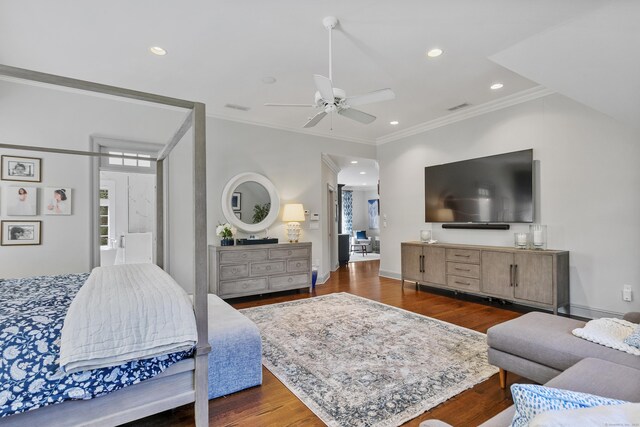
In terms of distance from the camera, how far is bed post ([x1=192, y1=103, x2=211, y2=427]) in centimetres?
169

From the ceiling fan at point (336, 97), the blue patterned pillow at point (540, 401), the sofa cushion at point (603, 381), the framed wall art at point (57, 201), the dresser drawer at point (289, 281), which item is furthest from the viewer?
the dresser drawer at point (289, 281)

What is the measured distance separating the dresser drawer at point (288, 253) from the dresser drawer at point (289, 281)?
12.4 inches

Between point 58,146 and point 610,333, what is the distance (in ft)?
18.2

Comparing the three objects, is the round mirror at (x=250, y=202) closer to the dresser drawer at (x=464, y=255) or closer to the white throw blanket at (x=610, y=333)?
the dresser drawer at (x=464, y=255)

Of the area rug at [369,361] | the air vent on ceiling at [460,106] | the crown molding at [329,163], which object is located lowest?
the area rug at [369,361]

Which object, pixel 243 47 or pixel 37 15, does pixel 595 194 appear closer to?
pixel 243 47

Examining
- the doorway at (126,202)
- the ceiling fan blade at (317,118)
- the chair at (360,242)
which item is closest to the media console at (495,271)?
the ceiling fan blade at (317,118)

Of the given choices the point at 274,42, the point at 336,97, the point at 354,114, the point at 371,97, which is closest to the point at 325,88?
the point at 336,97

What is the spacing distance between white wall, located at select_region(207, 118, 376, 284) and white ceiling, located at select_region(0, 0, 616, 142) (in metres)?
0.82

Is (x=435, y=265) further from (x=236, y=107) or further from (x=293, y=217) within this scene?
(x=236, y=107)

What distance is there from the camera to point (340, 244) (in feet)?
27.7

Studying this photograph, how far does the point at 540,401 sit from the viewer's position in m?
0.78

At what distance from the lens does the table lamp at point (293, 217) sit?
5230mm

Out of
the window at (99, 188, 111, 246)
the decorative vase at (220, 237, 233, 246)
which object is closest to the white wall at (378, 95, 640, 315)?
the decorative vase at (220, 237, 233, 246)
